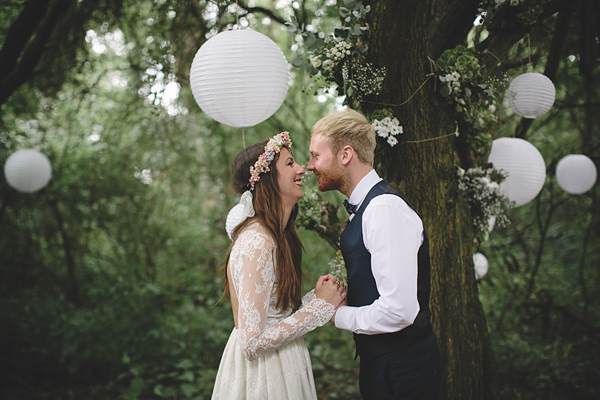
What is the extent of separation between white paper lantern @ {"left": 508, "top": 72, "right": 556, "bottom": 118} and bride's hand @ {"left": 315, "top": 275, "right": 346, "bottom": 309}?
1790 mm

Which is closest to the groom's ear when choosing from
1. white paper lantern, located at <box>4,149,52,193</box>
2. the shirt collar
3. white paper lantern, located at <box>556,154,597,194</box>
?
the shirt collar

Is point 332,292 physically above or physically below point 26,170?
below

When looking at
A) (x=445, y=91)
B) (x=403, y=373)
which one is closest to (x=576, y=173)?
(x=445, y=91)

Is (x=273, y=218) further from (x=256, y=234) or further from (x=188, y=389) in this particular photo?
(x=188, y=389)

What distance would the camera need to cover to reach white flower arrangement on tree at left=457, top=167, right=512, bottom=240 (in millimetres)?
2990

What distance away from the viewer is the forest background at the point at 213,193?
108 inches

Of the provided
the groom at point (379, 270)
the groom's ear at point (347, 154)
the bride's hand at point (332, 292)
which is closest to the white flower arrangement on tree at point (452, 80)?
the groom at point (379, 270)

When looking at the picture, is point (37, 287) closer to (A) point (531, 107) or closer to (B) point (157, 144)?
(B) point (157, 144)

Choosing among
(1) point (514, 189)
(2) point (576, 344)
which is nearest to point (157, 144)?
(1) point (514, 189)

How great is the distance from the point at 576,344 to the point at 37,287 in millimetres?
7204

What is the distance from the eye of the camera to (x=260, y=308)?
2000 millimetres

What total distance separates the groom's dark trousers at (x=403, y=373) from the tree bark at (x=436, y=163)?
686 mm

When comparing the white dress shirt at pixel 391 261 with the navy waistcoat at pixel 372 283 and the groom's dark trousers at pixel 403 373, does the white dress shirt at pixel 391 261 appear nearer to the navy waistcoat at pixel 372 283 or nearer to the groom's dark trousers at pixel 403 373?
the navy waistcoat at pixel 372 283

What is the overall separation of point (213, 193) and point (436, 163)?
17.0ft
